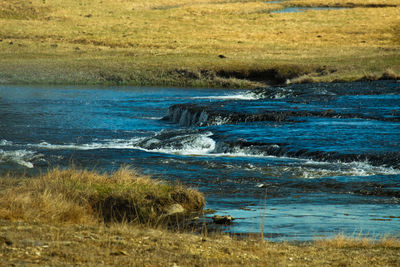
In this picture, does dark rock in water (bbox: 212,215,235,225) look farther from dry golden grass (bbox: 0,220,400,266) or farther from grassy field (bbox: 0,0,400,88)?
grassy field (bbox: 0,0,400,88)

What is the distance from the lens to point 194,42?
6525 centimetres

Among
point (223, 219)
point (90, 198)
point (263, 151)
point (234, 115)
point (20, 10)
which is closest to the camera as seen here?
point (223, 219)

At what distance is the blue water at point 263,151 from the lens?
13586mm

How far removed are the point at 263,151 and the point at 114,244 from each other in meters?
13.1

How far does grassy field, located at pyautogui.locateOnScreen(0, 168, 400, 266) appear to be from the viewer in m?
8.00

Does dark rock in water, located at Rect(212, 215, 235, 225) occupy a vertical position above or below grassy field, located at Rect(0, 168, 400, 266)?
below

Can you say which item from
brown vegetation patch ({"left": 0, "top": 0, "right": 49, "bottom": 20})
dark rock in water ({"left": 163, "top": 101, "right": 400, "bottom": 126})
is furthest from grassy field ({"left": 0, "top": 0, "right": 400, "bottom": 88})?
dark rock in water ({"left": 163, "top": 101, "right": 400, "bottom": 126})

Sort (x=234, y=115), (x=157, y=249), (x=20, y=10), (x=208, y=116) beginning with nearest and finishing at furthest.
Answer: (x=157, y=249)
(x=234, y=115)
(x=208, y=116)
(x=20, y=10)

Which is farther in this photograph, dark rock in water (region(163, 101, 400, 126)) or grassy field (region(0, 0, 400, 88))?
grassy field (region(0, 0, 400, 88))

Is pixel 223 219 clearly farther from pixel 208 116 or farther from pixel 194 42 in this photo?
pixel 194 42

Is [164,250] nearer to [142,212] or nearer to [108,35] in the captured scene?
[142,212]

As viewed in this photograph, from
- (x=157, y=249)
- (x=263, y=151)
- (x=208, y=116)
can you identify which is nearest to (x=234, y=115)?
(x=208, y=116)

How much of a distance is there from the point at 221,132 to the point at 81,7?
2483 inches

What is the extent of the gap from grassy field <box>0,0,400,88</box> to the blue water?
36.2 ft
